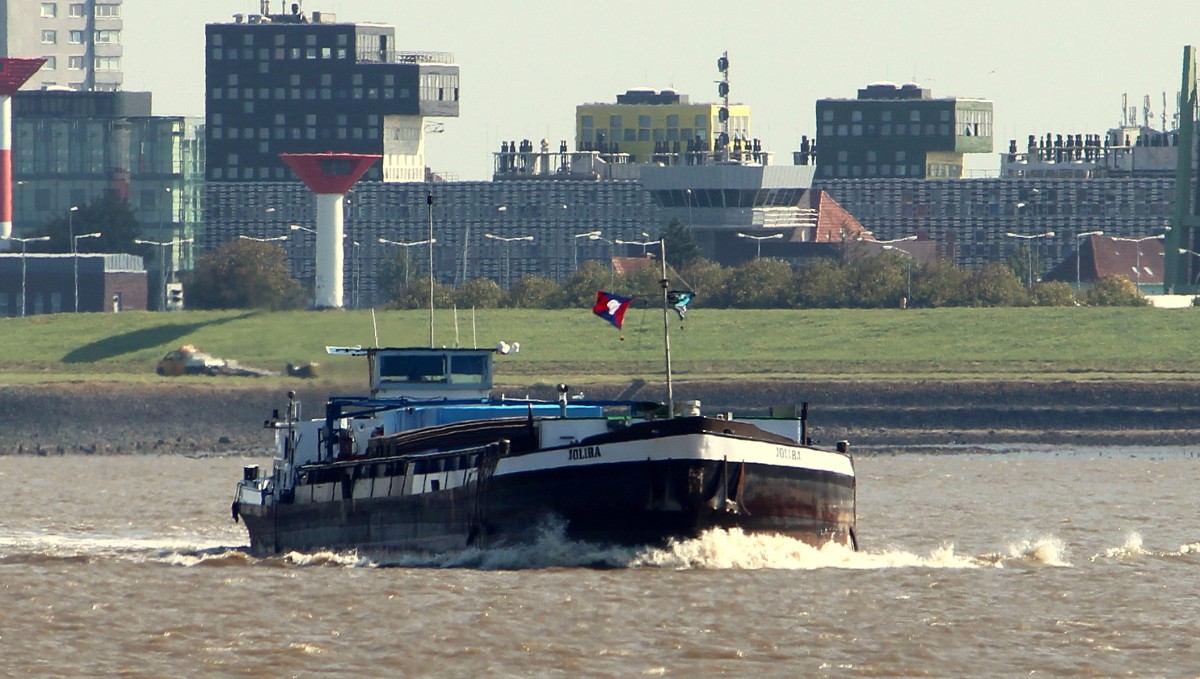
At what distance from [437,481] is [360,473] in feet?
14.2

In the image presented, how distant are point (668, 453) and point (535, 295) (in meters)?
117

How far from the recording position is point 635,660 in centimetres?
3834

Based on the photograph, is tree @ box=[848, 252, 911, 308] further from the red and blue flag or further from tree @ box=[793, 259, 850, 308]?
the red and blue flag

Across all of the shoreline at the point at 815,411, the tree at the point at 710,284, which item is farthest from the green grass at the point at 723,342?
the tree at the point at 710,284

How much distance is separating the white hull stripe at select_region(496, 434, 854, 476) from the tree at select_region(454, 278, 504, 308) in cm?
11008

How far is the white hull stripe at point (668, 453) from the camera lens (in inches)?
1911

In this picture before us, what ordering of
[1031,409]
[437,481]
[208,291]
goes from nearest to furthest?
[437,481] → [1031,409] → [208,291]

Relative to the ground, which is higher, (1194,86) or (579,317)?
(1194,86)

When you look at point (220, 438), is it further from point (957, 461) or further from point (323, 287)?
point (323, 287)

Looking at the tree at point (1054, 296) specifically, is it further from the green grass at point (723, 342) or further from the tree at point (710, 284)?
the tree at point (710, 284)

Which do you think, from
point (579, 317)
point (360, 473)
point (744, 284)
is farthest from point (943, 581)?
point (744, 284)

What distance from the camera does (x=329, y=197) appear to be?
17450 centimetres

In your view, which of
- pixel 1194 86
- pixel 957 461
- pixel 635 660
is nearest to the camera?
pixel 635 660

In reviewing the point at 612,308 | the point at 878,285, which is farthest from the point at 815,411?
the point at 612,308
